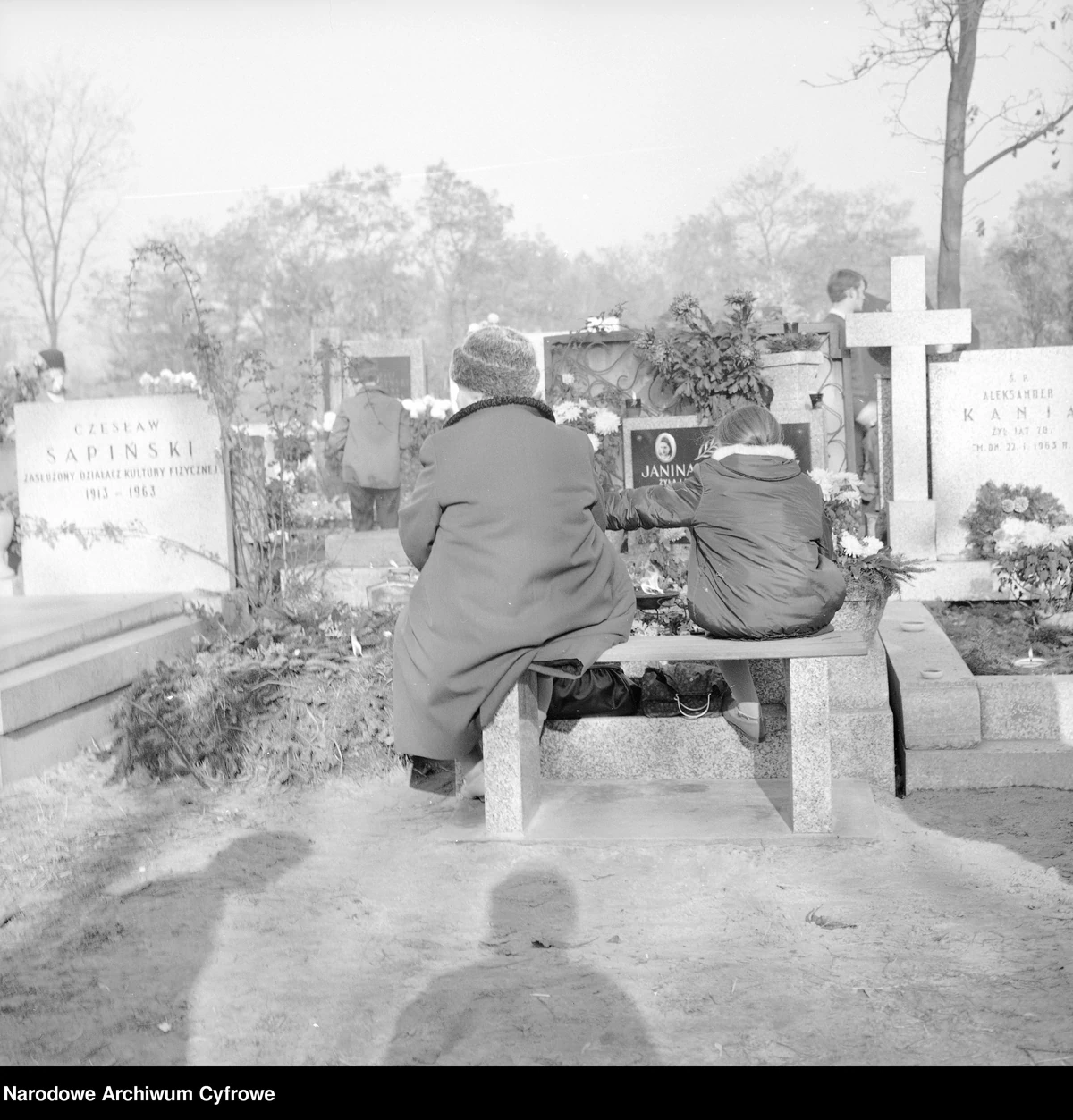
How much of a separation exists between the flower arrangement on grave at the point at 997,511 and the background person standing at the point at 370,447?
5032mm

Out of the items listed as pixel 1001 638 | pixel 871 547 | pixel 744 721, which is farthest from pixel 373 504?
pixel 744 721

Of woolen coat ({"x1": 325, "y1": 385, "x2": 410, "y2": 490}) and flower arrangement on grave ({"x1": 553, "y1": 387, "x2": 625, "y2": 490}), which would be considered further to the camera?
woolen coat ({"x1": 325, "y1": 385, "x2": 410, "y2": 490})

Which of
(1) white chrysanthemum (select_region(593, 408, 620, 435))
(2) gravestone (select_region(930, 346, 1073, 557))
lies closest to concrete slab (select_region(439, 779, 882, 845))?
(1) white chrysanthemum (select_region(593, 408, 620, 435))

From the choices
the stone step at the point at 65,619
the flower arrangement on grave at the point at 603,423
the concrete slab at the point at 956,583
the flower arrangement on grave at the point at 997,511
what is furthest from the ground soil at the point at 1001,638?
the stone step at the point at 65,619

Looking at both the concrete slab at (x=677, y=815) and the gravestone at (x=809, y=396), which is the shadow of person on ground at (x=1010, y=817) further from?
the gravestone at (x=809, y=396)

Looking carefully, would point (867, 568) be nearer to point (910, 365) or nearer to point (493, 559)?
point (493, 559)

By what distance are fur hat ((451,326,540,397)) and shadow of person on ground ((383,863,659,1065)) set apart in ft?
5.46

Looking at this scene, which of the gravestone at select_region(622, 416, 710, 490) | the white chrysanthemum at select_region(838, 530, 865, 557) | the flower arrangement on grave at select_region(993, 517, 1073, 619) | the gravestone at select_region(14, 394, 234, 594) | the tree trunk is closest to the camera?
the white chrysanthemum at select_region(838, 530, 865, 557)

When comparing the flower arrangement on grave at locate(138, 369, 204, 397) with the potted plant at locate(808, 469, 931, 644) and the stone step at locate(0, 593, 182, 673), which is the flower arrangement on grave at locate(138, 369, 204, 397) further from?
the potted plant at locate(808, 469, 931, 644)

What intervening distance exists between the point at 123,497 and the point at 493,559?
408 cm

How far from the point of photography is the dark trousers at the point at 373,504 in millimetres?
11258

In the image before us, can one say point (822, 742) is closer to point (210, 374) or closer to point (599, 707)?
point (599, 707)

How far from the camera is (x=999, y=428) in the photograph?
313 inches

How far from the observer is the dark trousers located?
443 inches
